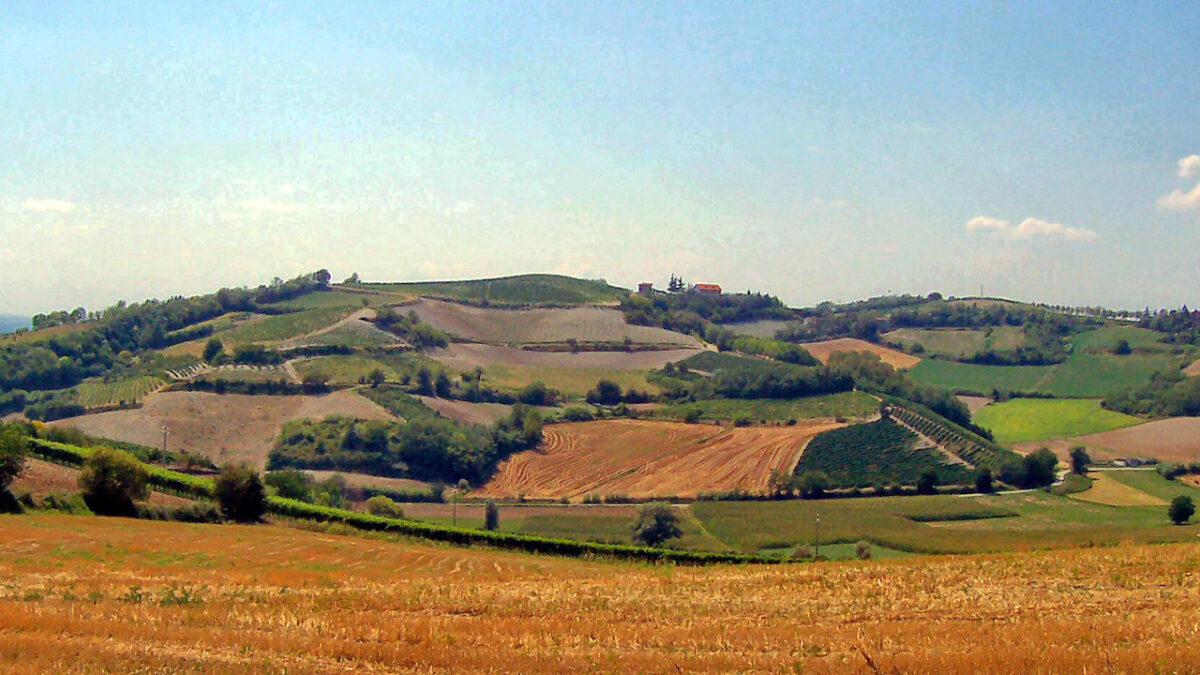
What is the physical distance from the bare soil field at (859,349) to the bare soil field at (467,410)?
63.7m

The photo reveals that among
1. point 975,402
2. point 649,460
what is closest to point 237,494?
point 649,460

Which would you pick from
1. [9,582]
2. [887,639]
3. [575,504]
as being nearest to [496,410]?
[575,504]

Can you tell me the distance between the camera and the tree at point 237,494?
166ft

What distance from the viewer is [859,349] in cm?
17000

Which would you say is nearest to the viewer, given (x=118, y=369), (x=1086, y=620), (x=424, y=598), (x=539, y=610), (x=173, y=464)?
(x=1086, y=620)

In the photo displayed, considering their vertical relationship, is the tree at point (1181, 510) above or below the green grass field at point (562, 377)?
below

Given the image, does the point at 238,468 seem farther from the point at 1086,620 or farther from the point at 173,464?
the point at 1086,620

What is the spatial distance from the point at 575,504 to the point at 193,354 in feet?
227

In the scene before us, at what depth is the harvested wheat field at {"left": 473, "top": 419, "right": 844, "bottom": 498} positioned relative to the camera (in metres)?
85.6

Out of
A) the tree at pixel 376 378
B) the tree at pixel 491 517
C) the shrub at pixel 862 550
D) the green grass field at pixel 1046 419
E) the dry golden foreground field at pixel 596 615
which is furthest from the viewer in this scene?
the green grass field at pixel 1046 419

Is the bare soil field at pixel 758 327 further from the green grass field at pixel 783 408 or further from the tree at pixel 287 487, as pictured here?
the tree at pixel 287 487

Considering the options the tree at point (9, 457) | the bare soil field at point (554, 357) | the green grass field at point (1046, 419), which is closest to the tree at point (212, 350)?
the bare soil field at point (554, 357)

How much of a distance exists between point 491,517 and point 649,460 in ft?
77.6

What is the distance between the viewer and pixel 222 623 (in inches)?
765
